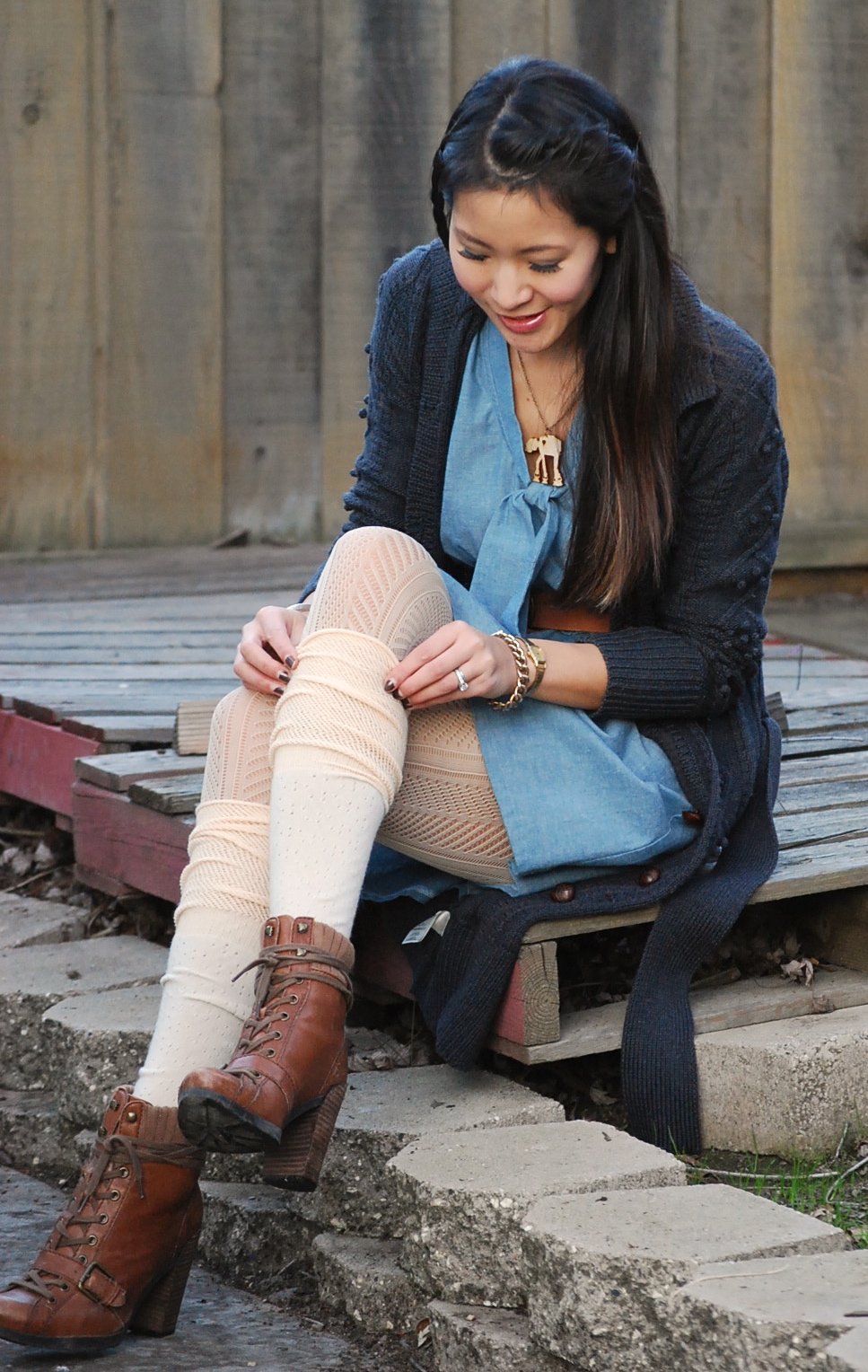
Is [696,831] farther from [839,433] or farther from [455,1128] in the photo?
[839,433]

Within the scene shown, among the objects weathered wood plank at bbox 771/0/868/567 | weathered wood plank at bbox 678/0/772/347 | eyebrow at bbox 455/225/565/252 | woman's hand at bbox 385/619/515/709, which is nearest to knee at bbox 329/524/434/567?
woman's hand at bbox 385/619/515/709

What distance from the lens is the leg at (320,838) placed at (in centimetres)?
171

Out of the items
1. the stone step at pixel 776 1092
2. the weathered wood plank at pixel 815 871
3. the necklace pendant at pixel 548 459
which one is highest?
the necklace pendant at pixel 548 459

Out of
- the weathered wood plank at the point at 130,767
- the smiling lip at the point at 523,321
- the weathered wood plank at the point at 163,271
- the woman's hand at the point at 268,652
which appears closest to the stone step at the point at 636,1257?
the woman's hand at the point at 268,652

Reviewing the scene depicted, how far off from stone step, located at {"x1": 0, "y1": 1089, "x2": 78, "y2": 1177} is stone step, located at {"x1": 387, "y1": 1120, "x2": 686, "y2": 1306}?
61cm

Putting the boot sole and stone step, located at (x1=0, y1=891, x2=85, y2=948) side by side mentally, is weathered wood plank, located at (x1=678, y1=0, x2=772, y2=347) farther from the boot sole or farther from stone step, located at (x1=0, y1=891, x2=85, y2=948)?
the boot sole

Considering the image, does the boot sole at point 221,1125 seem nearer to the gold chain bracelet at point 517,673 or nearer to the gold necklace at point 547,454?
the gold chain bracelet at point 517,673

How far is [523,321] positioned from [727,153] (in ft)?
8.47

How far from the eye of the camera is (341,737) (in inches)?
73.6

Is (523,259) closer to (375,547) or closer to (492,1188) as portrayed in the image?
(375,547)

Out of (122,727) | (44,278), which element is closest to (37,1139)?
(122,727)

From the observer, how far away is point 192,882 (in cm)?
196

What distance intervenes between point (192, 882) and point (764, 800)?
2.32ft

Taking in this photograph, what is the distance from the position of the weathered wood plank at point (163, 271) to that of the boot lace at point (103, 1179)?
8.47 feet
